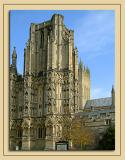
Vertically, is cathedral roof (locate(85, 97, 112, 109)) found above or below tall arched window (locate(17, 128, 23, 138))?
above

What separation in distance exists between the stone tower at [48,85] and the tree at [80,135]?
6.48 feet

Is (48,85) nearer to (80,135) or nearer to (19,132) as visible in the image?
(19,132)

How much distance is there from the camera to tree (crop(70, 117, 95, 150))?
37172 millimetres

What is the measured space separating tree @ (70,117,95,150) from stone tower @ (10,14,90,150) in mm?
1974

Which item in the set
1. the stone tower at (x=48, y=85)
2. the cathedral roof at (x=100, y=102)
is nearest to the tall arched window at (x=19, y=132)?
the stone tower at (x=48, y=85)

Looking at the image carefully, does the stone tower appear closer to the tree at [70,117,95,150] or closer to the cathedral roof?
the tree at [70,117,95,150]

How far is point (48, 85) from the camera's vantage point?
44.9 meters

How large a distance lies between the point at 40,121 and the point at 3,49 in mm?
31928

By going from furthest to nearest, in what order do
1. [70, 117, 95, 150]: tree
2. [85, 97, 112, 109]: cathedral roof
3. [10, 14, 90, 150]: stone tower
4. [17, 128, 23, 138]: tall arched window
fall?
[85, 97, 112, 109]: cathedral roof
[17, 128, 23, 138]: tall arched window
[10, 14, 90, 150]: stone tower
[70, 117, 95, 150]: tree

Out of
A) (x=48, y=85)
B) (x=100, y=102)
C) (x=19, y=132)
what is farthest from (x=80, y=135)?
(x=100, y=102)

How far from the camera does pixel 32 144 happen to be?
44.3 m

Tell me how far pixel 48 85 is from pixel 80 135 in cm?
878

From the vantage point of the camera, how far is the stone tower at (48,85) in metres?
43.7

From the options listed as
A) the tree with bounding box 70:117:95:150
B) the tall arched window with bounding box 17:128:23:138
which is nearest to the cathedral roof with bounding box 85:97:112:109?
the tree with bounding box 70:117:95:150
